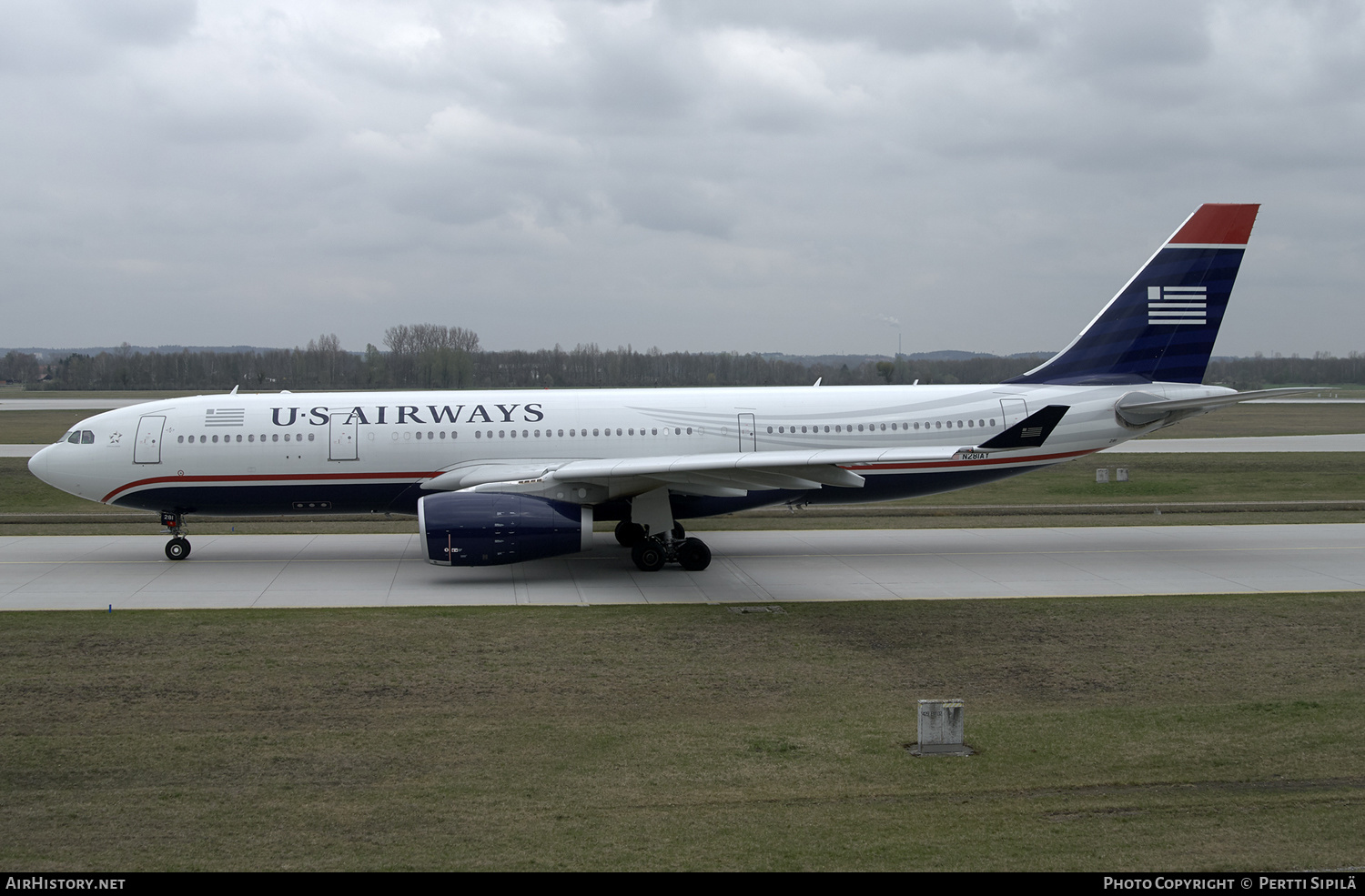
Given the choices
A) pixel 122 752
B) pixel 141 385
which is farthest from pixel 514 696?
pixel 141 385

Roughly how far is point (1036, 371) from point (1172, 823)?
655 inches

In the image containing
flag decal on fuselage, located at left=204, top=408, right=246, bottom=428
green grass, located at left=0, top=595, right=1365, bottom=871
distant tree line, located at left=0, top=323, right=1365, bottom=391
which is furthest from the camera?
distant tree line, located at left=0, top=323, right=1365, bottom=391

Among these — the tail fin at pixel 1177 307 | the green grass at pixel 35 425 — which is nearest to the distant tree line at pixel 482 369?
the green grass at pixel 35 425

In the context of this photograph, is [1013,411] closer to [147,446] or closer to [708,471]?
[708,471]

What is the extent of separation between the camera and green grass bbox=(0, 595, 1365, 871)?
330 inches

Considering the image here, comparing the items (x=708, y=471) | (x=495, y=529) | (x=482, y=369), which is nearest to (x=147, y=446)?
(x=495, y=529)

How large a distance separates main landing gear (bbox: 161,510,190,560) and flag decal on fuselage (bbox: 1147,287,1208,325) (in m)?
20.9

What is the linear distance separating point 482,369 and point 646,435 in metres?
87.5

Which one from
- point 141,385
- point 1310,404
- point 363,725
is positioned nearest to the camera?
point 363,725

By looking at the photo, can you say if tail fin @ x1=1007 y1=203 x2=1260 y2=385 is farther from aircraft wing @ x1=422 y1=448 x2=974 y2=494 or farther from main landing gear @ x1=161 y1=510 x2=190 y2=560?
main landing gear @ x1=161 y1=510 x2=190 y2=560

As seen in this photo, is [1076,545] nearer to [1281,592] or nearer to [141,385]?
[1281,592]

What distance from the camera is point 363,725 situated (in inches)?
456

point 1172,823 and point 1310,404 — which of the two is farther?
point 1310,404

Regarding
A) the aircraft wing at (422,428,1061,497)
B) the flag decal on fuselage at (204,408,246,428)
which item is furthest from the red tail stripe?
the flag decal on fuselage at (204,408,246,428)
